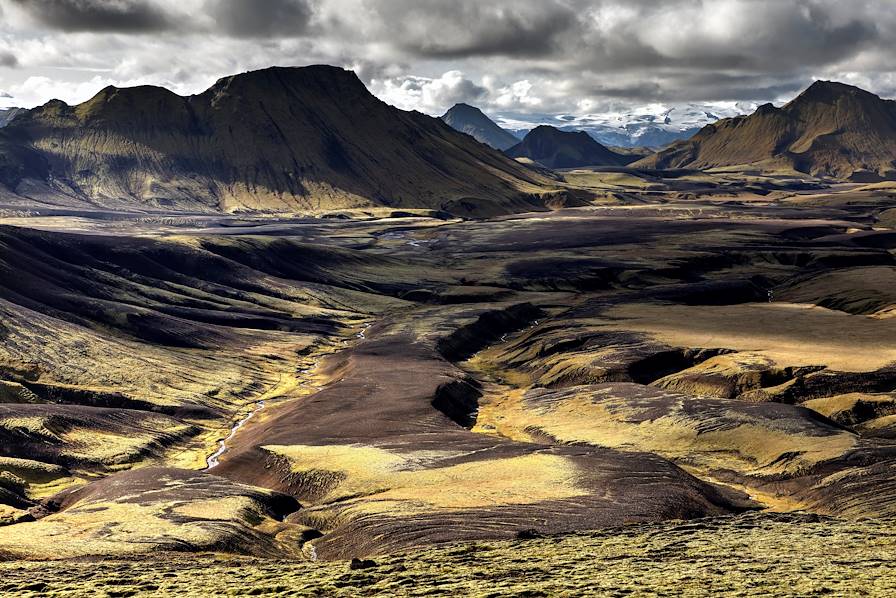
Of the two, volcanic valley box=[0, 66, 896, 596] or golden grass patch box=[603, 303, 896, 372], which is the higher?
golden grass patch box=[603, 303, 896, 372]

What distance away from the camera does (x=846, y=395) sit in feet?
399

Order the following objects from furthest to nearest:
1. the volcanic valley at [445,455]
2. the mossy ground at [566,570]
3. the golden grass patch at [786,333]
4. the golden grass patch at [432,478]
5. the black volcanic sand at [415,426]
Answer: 1. the golden grass patch at [786,333]
2. the golden grass patch at [432,478]
3. the black volcanic sand at [415,426]
4. the volcanic valley at [445,455]
5. the mossy ground at [566,570]

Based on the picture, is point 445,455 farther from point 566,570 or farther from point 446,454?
point 566,570

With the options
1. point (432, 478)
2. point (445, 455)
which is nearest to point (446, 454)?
point (445, 455)

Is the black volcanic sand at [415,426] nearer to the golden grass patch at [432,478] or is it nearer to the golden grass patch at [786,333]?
the golden grass patch at [432,478]

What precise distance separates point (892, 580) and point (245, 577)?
3738 centimetres

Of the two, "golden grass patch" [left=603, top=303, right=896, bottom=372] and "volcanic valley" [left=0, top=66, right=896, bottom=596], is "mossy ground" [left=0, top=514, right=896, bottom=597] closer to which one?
"volcanic valley" [left=0, top=66, right=896, bottom=596]

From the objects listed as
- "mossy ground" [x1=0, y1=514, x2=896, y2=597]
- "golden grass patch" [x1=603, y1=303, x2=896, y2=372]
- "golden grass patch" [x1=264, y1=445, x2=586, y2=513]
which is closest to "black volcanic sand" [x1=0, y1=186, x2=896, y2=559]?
"golden grass patch" [x1=264, y1=445, x2=586, y2=513]

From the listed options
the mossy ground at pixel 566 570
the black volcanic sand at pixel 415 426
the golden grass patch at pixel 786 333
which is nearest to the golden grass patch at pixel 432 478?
the black volcanic sand at pixel 415 426

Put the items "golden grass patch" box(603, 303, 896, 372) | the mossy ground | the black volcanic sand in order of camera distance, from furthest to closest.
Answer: "golden grass patch" box(603, 303, 896, 372), the black volcanic sand, the mossy ground

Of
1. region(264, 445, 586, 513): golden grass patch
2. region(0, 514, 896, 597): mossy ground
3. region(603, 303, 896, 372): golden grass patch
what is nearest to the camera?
region(0, 514, 896, 597): mossy ground

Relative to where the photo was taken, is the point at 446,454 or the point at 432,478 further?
the point at 446,454

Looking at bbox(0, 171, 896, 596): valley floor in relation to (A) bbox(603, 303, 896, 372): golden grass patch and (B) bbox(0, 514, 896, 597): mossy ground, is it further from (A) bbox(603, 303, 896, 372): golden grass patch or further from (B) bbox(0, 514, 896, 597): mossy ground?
(A) bbox(603, 303, 896, 372): golden grass patch

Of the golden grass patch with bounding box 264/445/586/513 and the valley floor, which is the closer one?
the valley floor
